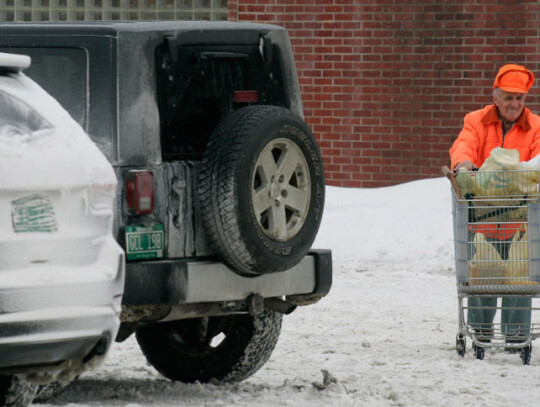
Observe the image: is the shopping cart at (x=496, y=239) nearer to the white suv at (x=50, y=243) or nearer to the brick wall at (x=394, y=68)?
the white suv at (x=50, y=243)

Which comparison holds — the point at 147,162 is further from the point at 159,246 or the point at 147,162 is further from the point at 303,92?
the point at 303,92

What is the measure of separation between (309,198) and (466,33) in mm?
8702

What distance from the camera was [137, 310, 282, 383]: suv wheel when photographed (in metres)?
6.86

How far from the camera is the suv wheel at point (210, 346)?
686 cm

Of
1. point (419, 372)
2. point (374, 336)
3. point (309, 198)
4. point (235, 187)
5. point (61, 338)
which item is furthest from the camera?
point (374, 336)

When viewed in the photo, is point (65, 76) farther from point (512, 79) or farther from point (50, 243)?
point (512, 79)

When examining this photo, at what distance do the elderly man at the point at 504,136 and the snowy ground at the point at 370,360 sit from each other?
9.1 inches

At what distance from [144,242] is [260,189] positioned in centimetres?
59

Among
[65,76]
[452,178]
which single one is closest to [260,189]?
[65,76]

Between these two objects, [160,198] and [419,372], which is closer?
[160,198]

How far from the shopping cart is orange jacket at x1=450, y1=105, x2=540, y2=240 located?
397mm

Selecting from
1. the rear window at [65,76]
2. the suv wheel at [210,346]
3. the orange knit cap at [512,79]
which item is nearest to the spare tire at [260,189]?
the rear window at [65,76]

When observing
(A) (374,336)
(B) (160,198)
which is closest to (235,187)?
(B) (160,198)

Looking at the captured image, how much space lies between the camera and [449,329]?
9.01 metres
